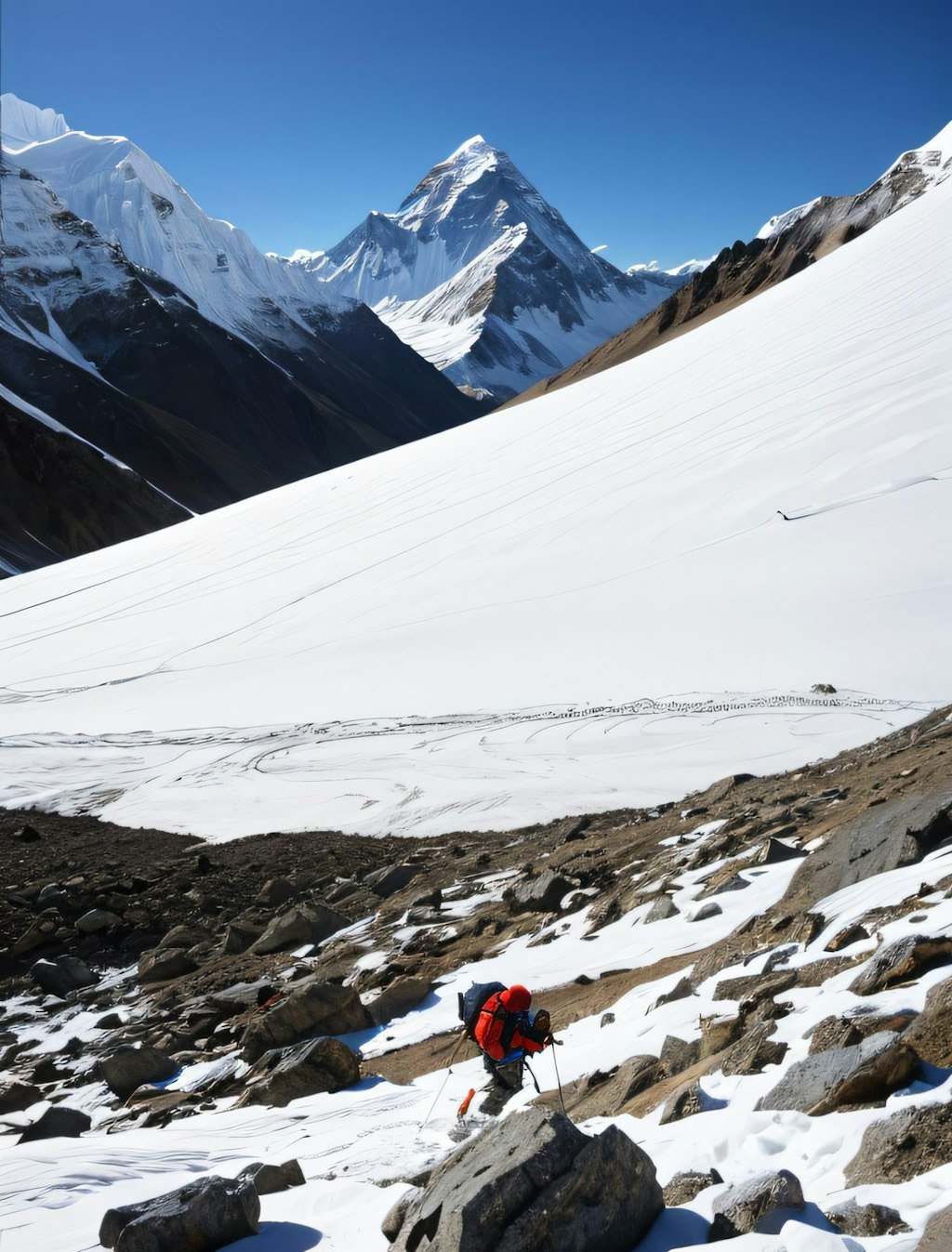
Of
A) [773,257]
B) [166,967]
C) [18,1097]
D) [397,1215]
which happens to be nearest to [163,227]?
[773,257]

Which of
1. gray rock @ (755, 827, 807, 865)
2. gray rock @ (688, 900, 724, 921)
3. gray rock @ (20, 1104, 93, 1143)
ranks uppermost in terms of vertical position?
gray rock @ (20, 1104, 93, 1143)

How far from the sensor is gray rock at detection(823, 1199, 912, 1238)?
7.63ft

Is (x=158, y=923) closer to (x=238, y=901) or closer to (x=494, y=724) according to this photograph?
(x=238, y=901)

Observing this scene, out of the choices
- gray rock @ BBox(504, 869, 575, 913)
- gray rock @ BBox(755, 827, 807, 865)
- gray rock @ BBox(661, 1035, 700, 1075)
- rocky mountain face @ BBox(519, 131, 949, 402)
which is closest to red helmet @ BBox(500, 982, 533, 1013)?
gray rock @ BBox(661, 1035, 700, 1075)

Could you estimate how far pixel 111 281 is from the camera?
110000mm

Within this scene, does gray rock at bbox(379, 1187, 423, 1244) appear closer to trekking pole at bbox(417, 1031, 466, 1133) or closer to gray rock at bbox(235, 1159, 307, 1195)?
gray rock at bbox(235, 1159, 307, 1195)

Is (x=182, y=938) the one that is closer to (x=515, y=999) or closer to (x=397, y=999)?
(x=397, y=999)

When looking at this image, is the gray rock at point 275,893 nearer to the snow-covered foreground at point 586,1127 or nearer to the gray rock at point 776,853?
the snow-covered foreground at point 586,1127

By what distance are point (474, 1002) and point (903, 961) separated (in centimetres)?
168

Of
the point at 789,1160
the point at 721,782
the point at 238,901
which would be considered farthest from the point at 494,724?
the point at 789,1160

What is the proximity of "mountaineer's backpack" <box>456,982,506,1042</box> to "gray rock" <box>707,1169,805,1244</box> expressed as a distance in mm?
1548

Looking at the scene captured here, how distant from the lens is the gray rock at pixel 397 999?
18.1 ft

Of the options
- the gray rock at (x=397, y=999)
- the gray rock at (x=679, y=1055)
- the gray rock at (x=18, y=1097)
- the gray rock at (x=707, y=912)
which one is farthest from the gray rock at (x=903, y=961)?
the gray rock at (x=18, y=1097)

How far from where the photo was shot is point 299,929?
7.22 metres
